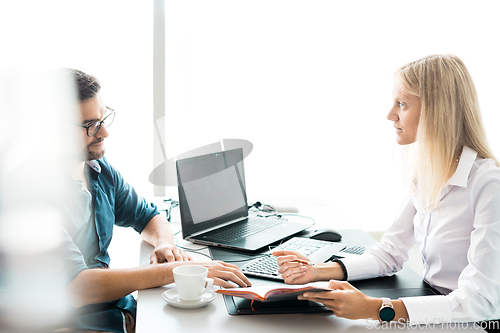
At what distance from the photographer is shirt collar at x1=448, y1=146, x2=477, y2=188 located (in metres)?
1.08

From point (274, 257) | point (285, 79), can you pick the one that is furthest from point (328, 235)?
point (285, 79)

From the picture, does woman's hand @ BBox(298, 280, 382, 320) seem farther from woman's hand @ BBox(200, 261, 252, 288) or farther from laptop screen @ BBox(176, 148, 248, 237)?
laptop screen @ BBox(176, 148, 248, 237)

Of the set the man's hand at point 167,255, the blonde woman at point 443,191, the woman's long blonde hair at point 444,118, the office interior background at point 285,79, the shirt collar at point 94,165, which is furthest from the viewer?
the office interior background at point 285,79

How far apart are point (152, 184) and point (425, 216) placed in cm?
164

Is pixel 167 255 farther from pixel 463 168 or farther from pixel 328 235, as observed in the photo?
pixel 463 168

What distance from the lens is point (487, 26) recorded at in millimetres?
2461

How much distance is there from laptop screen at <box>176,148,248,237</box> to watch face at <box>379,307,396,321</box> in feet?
2.53

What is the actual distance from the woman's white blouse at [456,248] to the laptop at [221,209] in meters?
0.41

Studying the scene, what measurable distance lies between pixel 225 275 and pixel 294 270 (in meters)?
0.18

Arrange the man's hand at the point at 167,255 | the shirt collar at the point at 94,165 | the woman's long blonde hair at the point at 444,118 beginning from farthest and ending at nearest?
the shirt collar at the point at 94,165
the man's hand at the point at 167,255
the woman's long blonde hair at the point at 444,118

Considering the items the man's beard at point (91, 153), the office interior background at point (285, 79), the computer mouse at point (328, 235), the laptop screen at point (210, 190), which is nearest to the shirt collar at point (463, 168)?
the computer mouse at point (328, 235)

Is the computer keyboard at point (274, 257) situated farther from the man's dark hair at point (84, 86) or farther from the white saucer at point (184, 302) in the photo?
the man's dark hair at point (84, 86)

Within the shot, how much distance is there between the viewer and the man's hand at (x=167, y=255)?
121cm

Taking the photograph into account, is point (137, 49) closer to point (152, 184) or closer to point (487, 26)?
point (152, 184)
